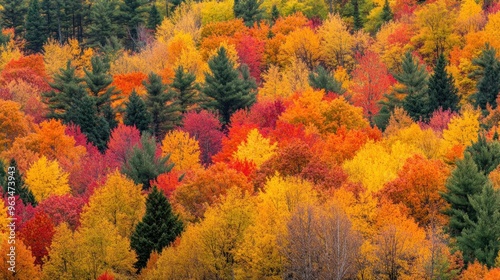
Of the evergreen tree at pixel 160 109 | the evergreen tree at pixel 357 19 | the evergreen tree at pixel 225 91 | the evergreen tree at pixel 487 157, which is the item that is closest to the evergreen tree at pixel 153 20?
the evergreen tree at pixel 357 19

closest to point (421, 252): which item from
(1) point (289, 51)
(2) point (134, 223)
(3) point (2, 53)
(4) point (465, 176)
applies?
(4) point (465, 176)

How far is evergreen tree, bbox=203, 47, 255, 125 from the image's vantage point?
102m

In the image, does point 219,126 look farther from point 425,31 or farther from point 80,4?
point 80,4

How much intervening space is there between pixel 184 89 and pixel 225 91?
5.35 meters

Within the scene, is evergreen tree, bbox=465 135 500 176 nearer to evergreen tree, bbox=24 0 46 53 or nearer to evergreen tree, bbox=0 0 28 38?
evergreen tree, bbox=24 0 46 53

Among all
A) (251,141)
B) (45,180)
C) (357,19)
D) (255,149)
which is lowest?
(45,180)

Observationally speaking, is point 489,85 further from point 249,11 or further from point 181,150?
point 249,11

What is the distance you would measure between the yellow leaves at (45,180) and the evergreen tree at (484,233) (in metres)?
37.6

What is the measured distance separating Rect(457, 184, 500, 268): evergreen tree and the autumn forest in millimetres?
125

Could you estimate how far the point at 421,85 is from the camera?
98562 millimetres

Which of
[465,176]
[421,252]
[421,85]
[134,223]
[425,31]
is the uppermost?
[425,31]

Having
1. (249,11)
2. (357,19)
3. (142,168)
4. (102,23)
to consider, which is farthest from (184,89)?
(357,19)

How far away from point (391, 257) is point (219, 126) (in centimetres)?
4829

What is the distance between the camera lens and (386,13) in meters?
133
